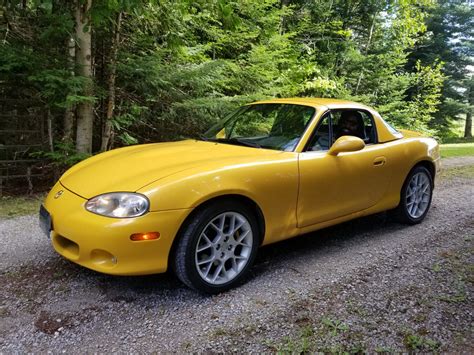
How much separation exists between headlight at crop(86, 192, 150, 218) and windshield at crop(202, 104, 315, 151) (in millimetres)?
1387

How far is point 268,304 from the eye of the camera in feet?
9.01

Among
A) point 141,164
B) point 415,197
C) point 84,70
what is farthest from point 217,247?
point 84,70

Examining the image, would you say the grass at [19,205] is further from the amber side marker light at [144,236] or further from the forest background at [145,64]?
the amber side marker light at [144,236]

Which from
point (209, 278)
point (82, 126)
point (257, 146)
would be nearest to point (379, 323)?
point (209, 278)

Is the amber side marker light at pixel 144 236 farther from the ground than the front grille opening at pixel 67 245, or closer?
farther from the ground

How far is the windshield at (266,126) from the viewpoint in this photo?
362 centimetres

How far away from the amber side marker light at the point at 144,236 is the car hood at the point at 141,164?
33 cm

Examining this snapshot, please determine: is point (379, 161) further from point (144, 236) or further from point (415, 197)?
point (144, 236)

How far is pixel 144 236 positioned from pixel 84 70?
4.16 metres

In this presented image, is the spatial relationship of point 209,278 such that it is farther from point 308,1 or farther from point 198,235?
point 308,1

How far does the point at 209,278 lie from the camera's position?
113 inches

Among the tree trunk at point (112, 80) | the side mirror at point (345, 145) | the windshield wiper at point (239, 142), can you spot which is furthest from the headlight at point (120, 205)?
the tree trunk at point (112, 80)

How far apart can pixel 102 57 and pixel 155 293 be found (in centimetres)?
533

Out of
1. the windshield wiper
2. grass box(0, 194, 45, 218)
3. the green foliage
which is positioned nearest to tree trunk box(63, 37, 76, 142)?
the green foliage
